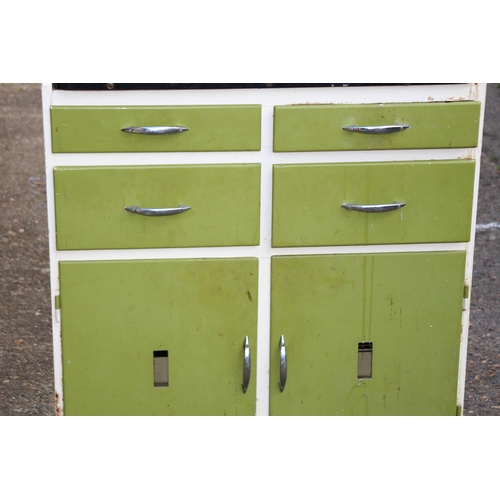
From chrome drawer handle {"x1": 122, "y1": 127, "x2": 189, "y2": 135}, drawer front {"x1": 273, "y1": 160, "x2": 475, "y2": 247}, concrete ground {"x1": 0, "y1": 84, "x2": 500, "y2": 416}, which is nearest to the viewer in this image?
chrome drawer handle {"x1": 122, "y1": 127, "x2": 189, "y2": 135}

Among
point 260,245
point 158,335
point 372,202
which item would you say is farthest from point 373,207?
point 158,335

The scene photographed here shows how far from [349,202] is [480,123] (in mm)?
503

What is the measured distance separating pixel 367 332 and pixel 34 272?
299cm

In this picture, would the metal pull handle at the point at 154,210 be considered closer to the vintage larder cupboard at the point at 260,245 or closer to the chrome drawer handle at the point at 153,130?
the vintage larder cupboard at the point at 260,245

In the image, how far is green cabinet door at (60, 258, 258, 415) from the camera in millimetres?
2527

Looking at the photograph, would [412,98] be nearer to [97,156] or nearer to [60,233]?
[97,156]

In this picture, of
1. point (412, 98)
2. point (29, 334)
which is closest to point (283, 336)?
point (412, 98)

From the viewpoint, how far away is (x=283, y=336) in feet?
8.57

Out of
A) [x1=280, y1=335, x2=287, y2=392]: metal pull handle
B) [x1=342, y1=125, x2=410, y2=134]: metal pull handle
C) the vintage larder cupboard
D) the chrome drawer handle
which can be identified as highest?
[x1=342, y1=125, x2=410, y2=134]: metal pull handle

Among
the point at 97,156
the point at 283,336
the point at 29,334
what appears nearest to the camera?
the point at 97,156

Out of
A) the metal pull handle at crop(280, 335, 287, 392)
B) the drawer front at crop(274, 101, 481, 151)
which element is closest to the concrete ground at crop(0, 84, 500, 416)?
the metal pull handle at crop(280, 335, 287, 392)

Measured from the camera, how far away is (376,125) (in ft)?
8.15

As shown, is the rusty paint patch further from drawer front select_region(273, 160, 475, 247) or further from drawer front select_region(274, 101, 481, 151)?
drawer front select_region(274, 101, 481, 151)

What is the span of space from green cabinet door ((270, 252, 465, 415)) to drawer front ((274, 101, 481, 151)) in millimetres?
372
